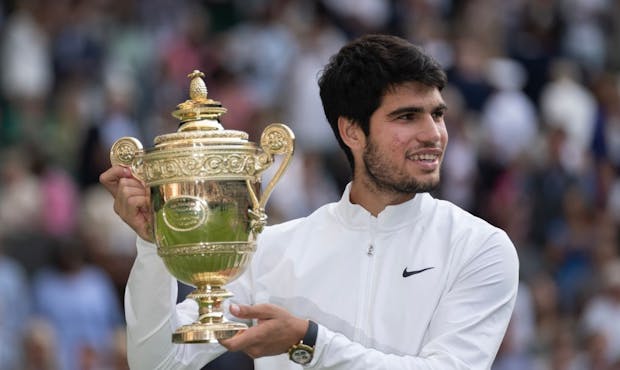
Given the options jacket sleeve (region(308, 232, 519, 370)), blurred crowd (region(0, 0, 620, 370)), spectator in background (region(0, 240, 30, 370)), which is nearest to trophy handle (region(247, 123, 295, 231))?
jacket sleeve (region(308, 232, 519, 370))

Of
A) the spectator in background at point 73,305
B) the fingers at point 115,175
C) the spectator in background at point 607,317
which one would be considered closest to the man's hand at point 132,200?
the fingers at point 115,175

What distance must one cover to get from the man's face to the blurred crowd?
17.0 feet

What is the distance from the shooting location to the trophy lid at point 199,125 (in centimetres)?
528

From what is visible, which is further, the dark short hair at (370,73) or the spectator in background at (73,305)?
the spectator in background at (73,305)

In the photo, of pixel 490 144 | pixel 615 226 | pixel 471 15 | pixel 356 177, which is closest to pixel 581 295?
pixel 615 226

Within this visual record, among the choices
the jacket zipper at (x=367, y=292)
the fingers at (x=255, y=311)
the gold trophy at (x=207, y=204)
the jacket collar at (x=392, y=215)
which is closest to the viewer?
the fingers at (x=255, y=311)

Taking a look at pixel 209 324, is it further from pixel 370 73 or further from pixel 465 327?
pixel 370 73

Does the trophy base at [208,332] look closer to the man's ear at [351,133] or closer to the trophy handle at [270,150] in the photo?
the trophy handle at [270,150]

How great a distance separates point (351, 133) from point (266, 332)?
39.7 inches

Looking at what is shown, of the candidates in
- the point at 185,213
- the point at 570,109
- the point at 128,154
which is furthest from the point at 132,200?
the point at 570,109

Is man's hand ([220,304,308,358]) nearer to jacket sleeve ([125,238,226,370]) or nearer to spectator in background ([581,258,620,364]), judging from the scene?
jacket sleeve ([125,238,226,370])

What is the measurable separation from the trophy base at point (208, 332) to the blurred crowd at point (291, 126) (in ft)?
17.9

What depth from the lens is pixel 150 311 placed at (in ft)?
17.9

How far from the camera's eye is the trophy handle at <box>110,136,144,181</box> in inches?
213
